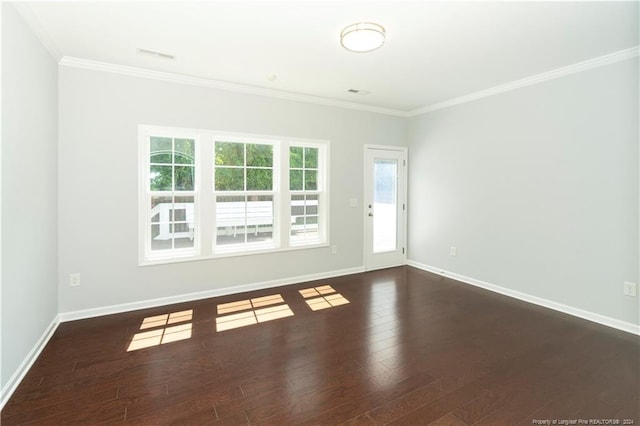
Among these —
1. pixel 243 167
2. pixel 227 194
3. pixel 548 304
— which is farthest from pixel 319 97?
pixel 548 304

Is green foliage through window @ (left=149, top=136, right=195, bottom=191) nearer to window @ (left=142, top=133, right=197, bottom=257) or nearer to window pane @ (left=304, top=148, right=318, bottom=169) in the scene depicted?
window @ (left=142, top=133, right=197, bottom=257)

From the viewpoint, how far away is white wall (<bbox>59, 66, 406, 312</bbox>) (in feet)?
→ 10.6

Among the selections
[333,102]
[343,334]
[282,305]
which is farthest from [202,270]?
[333,102]

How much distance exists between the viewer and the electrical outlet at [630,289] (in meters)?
3.00

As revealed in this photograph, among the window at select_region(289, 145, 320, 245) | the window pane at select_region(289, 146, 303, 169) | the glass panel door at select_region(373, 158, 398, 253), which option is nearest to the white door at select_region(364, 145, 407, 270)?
the glass panel door at select_region(373, 158, 398, 253)

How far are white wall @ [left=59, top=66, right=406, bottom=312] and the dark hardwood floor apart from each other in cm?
34

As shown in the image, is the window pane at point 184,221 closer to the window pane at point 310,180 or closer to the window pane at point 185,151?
the window pane at point 185,151

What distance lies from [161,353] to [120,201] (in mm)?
1760

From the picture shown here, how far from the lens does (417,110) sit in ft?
17.2

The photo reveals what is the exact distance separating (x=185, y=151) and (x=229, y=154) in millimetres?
526

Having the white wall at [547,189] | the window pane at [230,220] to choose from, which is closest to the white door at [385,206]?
the white wall at [547,189]

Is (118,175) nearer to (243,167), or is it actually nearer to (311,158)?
(243,167)

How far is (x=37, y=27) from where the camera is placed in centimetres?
253

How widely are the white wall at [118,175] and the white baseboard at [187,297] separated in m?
0.05
